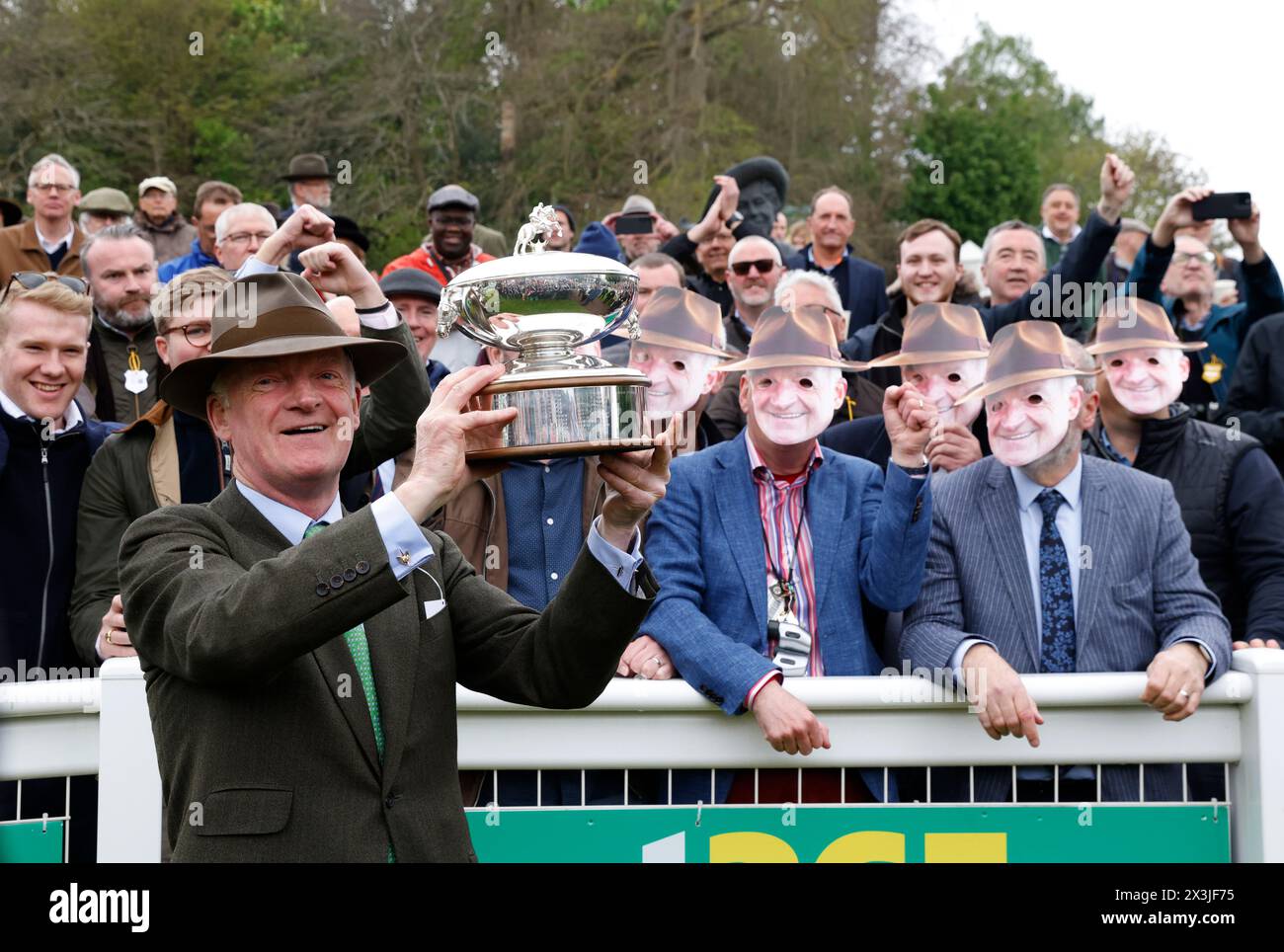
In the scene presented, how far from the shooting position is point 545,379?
113 inches

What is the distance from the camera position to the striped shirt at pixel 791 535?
15.1 ft

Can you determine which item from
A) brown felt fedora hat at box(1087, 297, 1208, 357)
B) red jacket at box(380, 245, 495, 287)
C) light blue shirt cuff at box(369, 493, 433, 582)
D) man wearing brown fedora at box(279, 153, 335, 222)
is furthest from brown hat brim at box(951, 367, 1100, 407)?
man wearing brown fedora at box(279, 153, 335, 222)

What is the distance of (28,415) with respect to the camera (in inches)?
198

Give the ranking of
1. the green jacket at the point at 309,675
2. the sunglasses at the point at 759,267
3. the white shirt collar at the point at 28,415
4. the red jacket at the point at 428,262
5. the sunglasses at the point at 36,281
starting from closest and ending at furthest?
the green jacket at the point at 309,675 < the white shirt collar at the point at 28,415 < the sunglasses at the point at 36,281 < the sunglasses at the point at 759,267 < the red jacket at the point at 428,262

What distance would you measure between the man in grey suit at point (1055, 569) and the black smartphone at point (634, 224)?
14.6 ft

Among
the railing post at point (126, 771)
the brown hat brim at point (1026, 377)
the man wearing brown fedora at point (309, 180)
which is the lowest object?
the railing post at point (126, 771)

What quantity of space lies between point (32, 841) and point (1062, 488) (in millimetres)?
3086

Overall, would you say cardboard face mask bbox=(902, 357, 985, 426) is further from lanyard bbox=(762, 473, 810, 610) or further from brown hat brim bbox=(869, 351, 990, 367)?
lanyard bbox=(762, 473, 810, 610)

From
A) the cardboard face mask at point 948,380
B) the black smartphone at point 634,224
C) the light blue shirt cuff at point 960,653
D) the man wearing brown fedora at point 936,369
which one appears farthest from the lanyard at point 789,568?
the black smartphone at point 634,224

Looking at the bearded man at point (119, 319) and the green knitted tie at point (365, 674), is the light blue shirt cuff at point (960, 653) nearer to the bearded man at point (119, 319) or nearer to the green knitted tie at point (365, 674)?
the green knitted tie at point (365, 674)

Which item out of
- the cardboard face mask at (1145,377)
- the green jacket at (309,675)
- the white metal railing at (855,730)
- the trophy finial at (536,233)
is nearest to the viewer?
the green jacket at (309,675)
